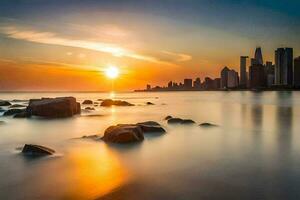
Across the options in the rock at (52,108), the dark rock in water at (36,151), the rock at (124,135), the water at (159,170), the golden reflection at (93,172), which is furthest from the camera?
the rock at (52,108)

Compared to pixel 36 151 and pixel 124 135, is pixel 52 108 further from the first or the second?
pixel 36 151

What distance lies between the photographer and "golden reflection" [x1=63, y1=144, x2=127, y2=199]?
805 cm

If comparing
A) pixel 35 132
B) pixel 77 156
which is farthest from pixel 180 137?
pixel 35 132

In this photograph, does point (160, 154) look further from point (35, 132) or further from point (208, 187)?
point (35, 132)

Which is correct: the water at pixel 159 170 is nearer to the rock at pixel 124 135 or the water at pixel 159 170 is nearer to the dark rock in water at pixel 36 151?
the dark rock in water at pixel 36 151

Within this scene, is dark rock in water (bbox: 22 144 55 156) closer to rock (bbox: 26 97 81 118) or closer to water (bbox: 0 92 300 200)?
water (bbox: 0 92 300 200)

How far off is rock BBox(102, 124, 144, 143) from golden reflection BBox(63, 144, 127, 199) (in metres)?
1.06

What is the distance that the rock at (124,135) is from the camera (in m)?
14.9

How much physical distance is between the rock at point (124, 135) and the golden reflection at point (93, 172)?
3.49ft

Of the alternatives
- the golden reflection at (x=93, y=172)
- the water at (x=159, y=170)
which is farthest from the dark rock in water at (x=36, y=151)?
the golden reflection at (x=93, y=172)

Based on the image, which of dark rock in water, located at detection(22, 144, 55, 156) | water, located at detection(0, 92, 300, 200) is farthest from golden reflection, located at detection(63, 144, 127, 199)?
dark rock in water, located at detection(22, 144, 55, 156)

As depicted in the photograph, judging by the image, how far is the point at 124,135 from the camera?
1497 cm

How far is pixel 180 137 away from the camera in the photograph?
17250 millimetres

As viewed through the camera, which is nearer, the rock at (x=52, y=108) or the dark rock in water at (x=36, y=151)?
the dark rock in water at (x=36, y=151)
